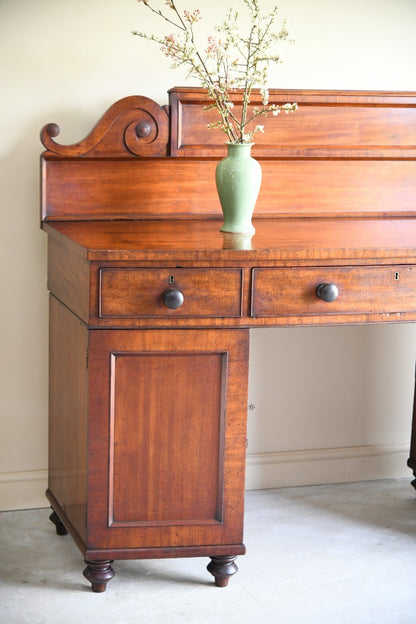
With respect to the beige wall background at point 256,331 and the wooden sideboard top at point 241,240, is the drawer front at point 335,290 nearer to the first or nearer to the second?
the wooden sideboard top at point 241,240

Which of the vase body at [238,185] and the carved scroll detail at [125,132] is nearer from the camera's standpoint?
the vase body at [238,185]

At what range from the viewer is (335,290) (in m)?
2.23

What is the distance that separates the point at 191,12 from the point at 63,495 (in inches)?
60.0

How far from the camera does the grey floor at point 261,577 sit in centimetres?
227

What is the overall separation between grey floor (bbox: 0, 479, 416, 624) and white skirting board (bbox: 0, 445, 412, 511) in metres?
0.13

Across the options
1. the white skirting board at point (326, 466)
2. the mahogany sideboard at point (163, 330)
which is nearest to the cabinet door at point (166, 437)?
the mahogany sideboard at point (163, 330)

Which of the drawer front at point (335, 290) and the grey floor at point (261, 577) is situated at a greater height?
the drawer front at point (335, 290)

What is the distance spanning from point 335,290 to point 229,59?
966 millimetres

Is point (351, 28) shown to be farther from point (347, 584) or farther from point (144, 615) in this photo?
point (144, 615)

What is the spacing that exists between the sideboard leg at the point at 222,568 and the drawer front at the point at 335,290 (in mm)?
681

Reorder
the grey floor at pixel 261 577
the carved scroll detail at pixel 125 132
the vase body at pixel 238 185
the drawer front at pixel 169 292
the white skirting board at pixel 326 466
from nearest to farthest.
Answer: the drawer front at pixel 169 292 < the grey floor at pixel 261 577 < the vase body at pixel 238 185 < the carved scroll detail at pixel 125 132 < the white skirting board at pixel 326 466

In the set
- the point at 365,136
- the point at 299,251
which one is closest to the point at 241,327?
the point at 299,251

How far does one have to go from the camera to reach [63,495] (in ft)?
8.36

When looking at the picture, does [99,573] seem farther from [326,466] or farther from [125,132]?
[125,132]
